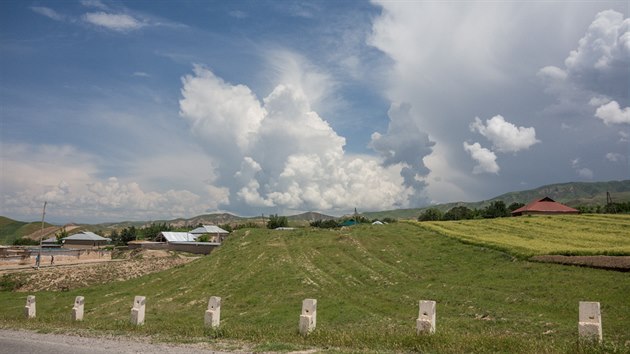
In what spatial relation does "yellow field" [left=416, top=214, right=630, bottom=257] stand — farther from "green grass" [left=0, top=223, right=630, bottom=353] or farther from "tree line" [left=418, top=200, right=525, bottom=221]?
"tree line" [left=418, top=200, right=525, bottom=221]

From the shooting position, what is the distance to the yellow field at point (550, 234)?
122 ft

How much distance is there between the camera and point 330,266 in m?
43.7

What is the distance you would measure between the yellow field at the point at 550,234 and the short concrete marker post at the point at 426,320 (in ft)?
84.3

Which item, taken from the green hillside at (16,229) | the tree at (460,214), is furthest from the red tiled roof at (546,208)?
the green hillside at (16,229)

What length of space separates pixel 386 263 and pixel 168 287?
21319 millimetres

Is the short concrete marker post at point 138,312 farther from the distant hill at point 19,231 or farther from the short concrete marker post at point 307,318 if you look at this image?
the distant hill at point 19,231

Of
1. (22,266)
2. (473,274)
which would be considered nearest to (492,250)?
(473,274)

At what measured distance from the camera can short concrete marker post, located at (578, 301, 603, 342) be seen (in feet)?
39.5

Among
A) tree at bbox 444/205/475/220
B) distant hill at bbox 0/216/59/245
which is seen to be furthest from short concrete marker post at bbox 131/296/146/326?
distant hill at bbox 0/216/59/245

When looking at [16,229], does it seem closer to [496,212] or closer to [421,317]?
[496,212]

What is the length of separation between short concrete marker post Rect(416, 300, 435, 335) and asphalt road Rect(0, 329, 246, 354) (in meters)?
5.87

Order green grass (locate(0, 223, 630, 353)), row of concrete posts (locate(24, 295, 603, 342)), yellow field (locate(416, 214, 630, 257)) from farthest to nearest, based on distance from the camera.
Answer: yellow field (locate(416, 214, 630, 257)) < green grass (locate(0, 223, 630, 353)) < row of concrete posts (locate(24, 295, 603, 342))

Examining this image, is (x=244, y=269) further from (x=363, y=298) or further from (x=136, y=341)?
(x=136, y=341)

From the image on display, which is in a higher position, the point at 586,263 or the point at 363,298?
the point at 586,263
